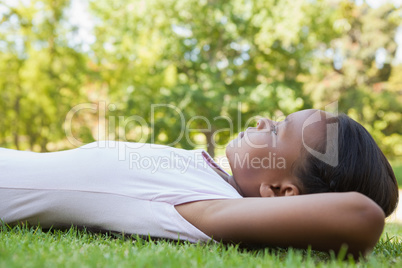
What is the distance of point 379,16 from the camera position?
89.6 ft

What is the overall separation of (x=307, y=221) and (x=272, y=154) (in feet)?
2.06

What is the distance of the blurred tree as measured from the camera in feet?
43.7

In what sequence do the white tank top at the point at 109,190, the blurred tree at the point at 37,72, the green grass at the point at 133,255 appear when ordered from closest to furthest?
the green grass at the point at 133,255, the white tank top at the point at 109,190, the blurred tree at the point at 37,72

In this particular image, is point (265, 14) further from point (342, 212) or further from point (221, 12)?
point (342, 212)

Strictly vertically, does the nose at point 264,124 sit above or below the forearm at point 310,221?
above

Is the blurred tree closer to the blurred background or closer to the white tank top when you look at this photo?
the blurred background

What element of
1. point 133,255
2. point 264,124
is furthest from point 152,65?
point 133,255

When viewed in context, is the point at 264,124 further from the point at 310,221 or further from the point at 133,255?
the point at 133,255

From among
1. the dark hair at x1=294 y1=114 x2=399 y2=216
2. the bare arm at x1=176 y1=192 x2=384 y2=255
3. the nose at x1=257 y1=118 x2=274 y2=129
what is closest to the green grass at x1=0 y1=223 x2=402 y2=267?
the bare arm at x1=176 y1=192 x2=384 y2=255

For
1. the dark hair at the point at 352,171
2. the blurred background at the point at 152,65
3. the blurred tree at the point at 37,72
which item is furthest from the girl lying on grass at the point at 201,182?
the blurred tree at the point at 37,72

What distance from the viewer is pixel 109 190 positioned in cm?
211

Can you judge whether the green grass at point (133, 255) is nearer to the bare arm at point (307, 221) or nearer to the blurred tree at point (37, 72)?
the bare arm at point (307, 221)

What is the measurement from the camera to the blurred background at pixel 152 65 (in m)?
13.6

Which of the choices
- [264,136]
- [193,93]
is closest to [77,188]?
[264,136]
